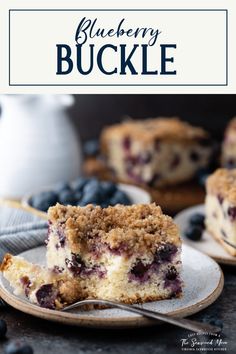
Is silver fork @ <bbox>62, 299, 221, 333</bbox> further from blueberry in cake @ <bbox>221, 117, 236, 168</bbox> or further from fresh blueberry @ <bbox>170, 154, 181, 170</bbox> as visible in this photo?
blueberry in cake @ <bbox>221, 117, 236, 168</bbox>

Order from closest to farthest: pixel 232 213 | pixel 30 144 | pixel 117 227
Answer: pixel 117 227
pixel 232 213
pixel 30 144

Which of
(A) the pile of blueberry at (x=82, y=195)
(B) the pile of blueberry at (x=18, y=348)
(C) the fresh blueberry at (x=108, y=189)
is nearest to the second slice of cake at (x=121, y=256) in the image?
(B) the pile of blueberry at (x=18, y=348)

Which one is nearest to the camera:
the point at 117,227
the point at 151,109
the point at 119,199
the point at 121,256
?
the point at 121,256

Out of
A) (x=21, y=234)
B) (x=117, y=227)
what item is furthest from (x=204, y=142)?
(x=117, y=227)

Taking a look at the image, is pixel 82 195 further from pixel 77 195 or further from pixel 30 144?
pixel 30 144

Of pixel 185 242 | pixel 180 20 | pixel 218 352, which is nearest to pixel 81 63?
pixel 180 20

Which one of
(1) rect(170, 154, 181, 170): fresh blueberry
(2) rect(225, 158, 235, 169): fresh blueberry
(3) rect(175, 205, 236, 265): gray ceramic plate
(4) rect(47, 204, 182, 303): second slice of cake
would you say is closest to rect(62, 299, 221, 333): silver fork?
(4) rect(47, 204, 182, 303): second slice of cake

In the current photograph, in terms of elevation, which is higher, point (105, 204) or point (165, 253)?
point (105, 204)
